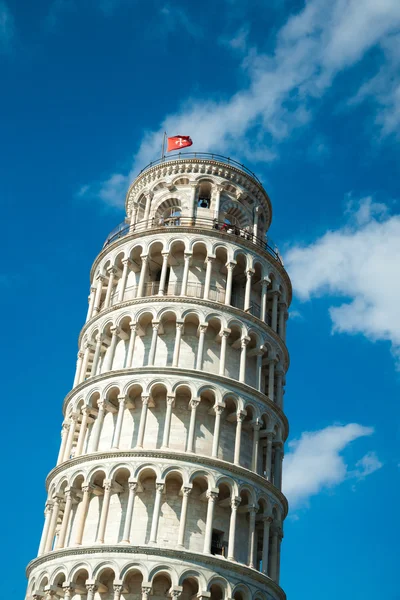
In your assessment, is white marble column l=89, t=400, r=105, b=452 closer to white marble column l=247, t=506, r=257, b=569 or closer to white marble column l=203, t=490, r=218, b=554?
white marble column l=203, t=490, r=218, b=554

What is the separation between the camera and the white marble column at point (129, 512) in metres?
40.2

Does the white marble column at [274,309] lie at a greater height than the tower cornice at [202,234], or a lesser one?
lesser

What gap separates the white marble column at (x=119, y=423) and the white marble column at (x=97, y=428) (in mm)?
892

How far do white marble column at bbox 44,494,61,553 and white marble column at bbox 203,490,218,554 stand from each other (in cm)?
856

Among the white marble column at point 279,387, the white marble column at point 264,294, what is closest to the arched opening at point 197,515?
the white marble column at point 279,387

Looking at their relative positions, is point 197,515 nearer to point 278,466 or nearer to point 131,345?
point 278,466

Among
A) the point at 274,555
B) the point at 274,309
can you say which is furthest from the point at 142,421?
the point at 274,309

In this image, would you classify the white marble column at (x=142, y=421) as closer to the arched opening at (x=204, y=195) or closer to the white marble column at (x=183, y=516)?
the white marble column at (x=183, y=516)

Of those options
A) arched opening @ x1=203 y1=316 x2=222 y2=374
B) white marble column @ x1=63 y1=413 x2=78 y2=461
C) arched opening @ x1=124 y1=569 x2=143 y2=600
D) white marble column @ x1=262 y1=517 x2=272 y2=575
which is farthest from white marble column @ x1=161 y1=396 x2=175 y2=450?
white marble column @ x1=262 y1=517 x2=272 y2=575

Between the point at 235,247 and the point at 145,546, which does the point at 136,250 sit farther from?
the point at 145,546

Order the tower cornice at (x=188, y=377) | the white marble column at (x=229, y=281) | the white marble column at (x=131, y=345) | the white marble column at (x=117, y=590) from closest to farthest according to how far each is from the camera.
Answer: the white marble column at (x=117, y=590) → the tower cornice at (x=188, y=377) → the white marble column at (x=131, y=345) → the white marble column at (x=229, y=281)

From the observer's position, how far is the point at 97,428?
4478 cm

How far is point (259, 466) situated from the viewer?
151 feet

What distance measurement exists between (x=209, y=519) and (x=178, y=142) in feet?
91.2
